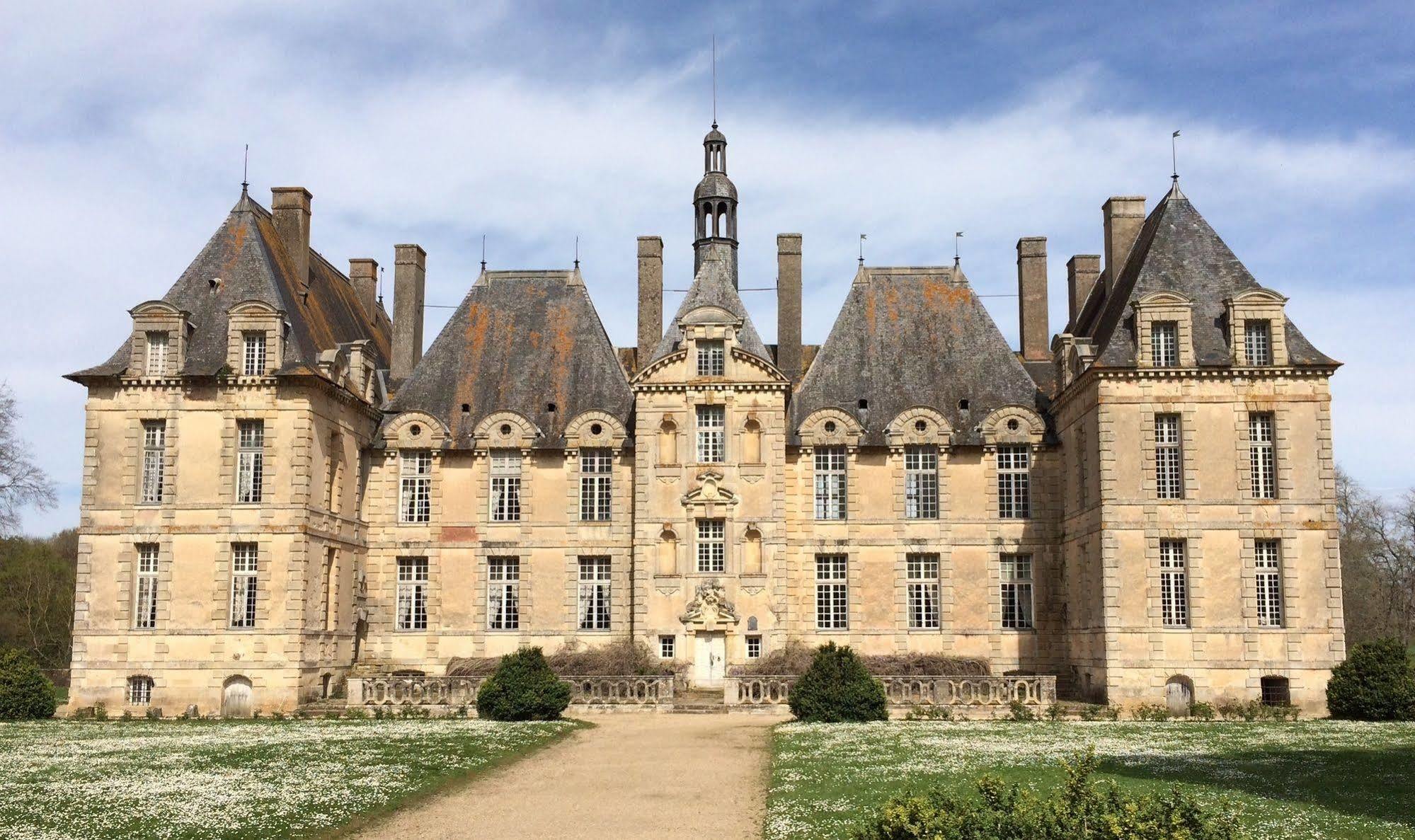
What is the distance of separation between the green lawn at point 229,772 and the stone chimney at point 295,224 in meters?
13.2

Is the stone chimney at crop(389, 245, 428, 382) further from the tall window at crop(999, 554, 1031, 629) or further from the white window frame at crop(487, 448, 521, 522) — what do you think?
the tall window at crop(999, 554, 1031, 629)

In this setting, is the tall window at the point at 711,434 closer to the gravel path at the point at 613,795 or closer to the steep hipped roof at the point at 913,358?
the steep hipped roof at the point at 913,358

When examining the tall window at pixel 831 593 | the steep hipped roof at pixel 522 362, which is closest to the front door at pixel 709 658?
the tall window at pixel 831 593

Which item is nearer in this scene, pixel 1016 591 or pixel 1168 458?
pixel 1168 458

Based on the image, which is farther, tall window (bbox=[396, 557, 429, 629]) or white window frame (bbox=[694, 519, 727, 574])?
tall window (bbox=[396, 557, 429, 629])

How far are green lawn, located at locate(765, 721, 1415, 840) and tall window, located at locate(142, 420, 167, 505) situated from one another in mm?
15785

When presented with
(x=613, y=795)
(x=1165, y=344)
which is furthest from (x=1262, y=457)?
(x=613, y=795)

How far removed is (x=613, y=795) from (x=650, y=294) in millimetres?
21054

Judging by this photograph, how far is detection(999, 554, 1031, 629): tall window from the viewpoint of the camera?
3178 cm

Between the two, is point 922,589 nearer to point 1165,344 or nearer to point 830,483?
point 830,483

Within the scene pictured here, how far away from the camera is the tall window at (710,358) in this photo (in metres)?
32.0

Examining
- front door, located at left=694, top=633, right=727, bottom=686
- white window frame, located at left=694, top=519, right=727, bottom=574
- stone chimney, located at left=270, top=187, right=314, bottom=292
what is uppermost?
stone chimney, located at left=270, top=187, right=314, bottom=292

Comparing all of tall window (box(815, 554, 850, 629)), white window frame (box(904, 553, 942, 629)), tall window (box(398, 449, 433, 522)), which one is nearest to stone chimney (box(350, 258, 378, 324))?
tall window (box(398, 449, 433, 522))

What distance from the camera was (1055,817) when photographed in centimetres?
862
